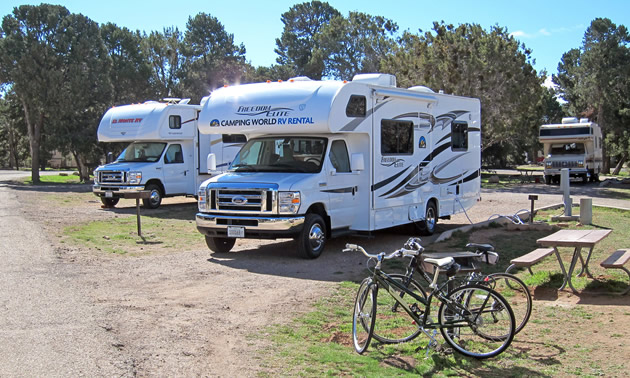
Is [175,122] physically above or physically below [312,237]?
above

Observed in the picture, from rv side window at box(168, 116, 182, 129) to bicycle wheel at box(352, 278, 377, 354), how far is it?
1400 cm

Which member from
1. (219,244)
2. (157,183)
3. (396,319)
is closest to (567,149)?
(157,183)

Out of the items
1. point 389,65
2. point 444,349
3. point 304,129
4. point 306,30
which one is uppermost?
point 306,30

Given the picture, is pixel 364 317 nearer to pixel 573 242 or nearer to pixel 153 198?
pixel 573 242

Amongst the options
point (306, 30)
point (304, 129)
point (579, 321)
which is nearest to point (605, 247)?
point (579, 321)

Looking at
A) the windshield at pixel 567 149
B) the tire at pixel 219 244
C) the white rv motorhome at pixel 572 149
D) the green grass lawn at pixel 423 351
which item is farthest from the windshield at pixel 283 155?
the windshield at pixel 567 149

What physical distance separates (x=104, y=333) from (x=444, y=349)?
3112 mm

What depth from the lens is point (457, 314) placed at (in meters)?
5.34

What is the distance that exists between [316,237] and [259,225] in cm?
102

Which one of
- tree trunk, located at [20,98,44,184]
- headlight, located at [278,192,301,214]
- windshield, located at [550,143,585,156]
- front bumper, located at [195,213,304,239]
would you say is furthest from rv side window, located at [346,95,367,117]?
tree trunk, located at [20,98,44,184]

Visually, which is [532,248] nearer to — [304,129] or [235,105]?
[304,129]

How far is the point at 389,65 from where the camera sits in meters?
35.6

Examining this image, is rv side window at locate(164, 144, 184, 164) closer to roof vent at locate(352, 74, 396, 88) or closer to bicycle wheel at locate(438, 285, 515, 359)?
roof vent at locate(352, 74, 396, 88)

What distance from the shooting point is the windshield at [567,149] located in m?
32.2
